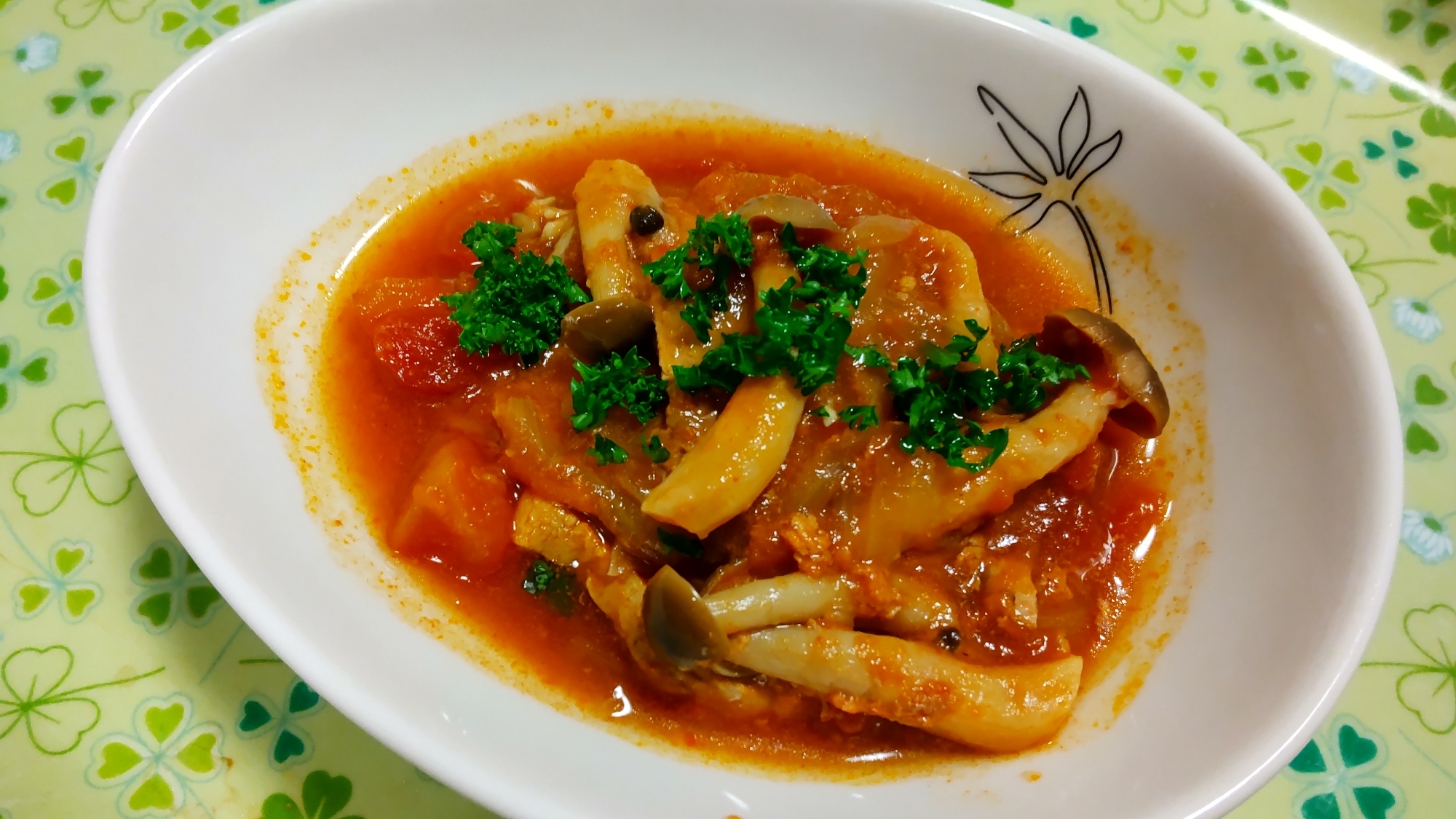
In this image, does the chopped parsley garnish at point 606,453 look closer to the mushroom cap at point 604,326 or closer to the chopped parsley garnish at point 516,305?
the mushroom cap at point 604,326

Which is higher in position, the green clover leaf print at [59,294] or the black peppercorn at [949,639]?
the green clover leaf print at [59,294]

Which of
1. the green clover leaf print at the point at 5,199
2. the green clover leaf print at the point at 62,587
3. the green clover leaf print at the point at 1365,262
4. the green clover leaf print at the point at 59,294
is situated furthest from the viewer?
the green clover leaf print at the point at 1365,262

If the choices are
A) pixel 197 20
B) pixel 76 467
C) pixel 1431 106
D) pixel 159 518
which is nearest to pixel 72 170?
pixel 197 20

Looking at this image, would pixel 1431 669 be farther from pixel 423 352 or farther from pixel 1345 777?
pixel 423 352

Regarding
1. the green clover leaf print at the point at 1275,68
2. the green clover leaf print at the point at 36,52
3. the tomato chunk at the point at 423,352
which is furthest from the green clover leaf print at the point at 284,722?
the green clover leaf print at the point at 1275,68

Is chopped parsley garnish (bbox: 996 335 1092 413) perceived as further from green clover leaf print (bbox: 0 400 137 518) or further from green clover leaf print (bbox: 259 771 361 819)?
green clover leaf print (bbox: 0 400 137 518)

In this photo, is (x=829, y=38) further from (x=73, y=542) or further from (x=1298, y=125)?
(x=73, y=542)

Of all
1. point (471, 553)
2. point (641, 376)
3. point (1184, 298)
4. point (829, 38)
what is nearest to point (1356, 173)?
point (1184, 298)

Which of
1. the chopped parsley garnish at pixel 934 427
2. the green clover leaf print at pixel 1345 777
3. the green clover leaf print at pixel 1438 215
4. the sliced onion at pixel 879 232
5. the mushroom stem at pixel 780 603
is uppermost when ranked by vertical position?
the sliced onion at pixel 879 232
